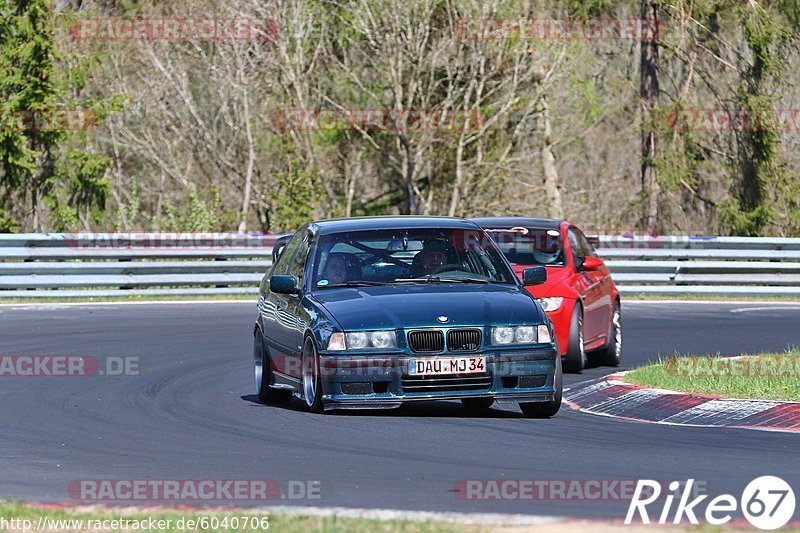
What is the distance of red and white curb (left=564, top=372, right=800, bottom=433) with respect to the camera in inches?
411

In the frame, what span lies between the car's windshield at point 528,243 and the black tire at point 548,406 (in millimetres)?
4608

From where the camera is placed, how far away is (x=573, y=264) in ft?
50.7

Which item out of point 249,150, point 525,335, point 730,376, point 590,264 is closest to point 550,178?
point 249,150

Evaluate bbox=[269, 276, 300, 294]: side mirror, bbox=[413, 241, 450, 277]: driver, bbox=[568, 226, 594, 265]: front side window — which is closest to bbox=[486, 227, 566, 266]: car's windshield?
bbox=[568, 226, 594, 265]: front side window

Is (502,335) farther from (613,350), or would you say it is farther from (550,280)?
(613,350)

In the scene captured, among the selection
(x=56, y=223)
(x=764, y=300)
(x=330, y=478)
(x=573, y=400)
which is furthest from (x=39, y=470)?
(x=56, y=223)

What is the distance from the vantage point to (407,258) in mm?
11750

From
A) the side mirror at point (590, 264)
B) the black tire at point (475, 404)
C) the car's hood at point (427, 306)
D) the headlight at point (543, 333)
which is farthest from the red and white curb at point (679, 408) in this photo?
the side mirror at point (590, 264)

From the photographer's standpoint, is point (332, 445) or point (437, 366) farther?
point (437, 366)

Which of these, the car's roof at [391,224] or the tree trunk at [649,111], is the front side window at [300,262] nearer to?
the car's roof at [391,224]

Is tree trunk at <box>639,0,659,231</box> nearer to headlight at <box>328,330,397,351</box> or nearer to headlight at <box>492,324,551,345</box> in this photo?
headlight at <box>492,324,551,345</box>

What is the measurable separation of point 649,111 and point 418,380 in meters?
26.1

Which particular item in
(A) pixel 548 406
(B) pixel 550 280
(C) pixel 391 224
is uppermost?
(C) pixel 391 224

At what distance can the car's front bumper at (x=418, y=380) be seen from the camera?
414 inches
